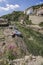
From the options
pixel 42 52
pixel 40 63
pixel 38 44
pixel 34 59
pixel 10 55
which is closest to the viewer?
pixel 40 63

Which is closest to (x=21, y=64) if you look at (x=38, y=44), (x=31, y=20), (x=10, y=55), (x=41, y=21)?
(x=10, y=55)

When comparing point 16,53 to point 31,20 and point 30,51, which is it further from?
point 31,20

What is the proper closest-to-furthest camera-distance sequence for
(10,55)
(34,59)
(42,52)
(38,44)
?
(34,59) → (10,55) → (42,52) → (38,44)

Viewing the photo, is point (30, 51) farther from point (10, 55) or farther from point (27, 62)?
point (27, 62)

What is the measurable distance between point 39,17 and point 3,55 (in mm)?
25694

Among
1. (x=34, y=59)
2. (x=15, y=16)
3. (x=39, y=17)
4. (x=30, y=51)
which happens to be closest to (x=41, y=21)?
(x=39, y=17)

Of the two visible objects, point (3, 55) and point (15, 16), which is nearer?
point (3, 55)

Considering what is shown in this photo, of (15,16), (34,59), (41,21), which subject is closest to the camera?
(34,59)

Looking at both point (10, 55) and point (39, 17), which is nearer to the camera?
point (10, 55)

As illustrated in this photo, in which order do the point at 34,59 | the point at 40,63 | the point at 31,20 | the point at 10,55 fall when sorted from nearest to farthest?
the point at 40,63 < the point at 34,59 < the point at 10,55 < the point at 31,20

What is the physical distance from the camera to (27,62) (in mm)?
11039

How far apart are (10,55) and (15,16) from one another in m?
38.3

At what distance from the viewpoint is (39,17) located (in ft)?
125

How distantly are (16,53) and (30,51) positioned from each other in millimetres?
1353
